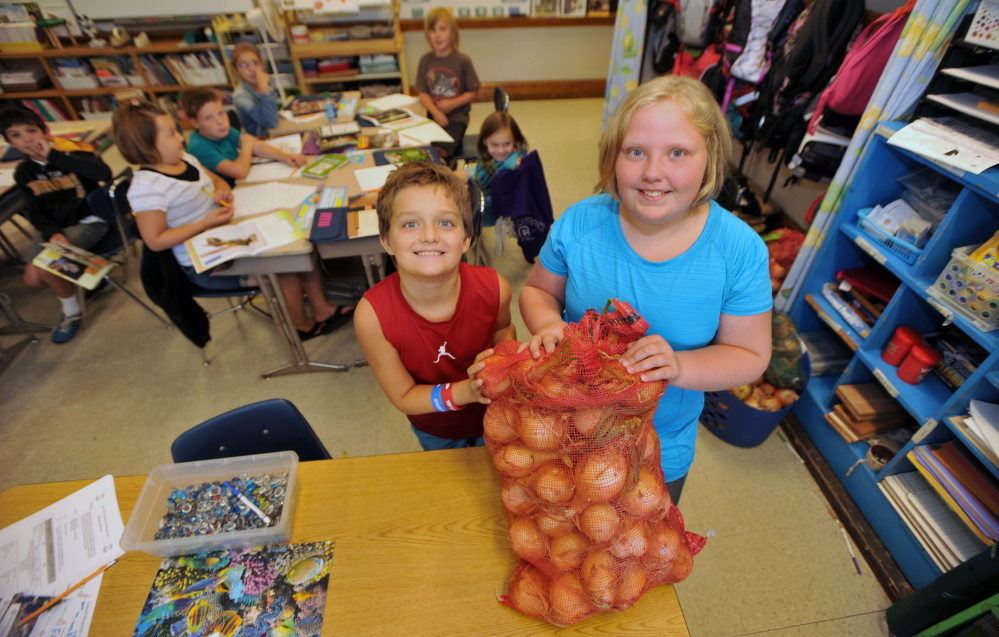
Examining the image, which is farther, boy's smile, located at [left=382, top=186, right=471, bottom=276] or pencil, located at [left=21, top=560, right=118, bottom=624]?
boy's smile, located at [left=382, top=186, right=471, bottom=276]

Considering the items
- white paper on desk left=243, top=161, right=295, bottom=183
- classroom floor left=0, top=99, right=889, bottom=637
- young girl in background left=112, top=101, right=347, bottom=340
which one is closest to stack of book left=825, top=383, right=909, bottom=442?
classroom floor left=0, top=99, right=889, bottom=637

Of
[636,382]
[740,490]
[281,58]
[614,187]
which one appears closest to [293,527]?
[636,382]

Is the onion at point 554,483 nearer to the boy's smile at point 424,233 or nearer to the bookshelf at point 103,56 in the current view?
the boy's smile at point 424,233

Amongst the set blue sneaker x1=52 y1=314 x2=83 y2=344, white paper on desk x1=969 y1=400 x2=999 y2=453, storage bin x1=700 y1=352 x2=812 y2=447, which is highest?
white paper on desk x1=969 y1=400 x2=999 y2=453

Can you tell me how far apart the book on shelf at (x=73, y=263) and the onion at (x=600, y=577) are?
2.95m

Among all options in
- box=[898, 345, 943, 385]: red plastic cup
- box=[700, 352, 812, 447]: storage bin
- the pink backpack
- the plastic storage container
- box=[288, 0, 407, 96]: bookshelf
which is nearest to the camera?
the plastic storage container

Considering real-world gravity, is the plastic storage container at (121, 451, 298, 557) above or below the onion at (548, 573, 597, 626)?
below

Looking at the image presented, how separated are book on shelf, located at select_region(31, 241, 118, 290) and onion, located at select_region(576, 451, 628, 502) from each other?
2.93 meters

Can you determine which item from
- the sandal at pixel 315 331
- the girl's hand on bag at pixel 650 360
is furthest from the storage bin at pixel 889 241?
the sandal at pixel 315 331

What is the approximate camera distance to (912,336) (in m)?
1.68

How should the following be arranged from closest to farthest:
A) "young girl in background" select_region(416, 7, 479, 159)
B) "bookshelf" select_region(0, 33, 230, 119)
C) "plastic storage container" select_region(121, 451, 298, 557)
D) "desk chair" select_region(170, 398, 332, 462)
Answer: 1. "plastic storage container" select_region(121, 451, 298, 557)
2. "desk chair" select_region(170, 398, 332, 462)
3. "young girl in background" select_region(416, 7, 479, 159)
4. "bookshelf" select_region(0, 33, 230, 119)

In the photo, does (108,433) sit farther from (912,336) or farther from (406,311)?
(912,336)

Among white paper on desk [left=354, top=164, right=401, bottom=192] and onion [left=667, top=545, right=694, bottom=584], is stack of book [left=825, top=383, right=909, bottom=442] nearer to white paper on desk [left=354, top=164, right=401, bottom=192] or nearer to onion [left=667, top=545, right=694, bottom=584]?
onion [left=667, top=545, right=694, bottom=584]

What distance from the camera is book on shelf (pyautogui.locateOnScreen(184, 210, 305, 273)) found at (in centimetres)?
203
